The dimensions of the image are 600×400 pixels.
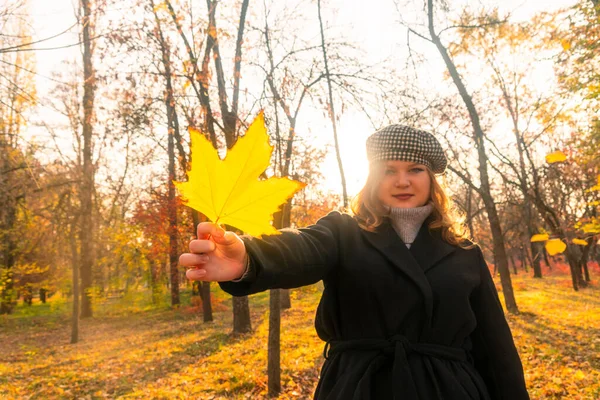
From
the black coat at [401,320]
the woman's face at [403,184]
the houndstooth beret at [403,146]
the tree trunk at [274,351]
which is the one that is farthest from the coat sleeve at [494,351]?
the tree trunk at [274,351]

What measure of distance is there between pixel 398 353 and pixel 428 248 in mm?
477

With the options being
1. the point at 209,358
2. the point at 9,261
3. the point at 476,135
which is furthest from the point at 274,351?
the point at 9,261

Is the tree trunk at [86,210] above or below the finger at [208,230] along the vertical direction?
above

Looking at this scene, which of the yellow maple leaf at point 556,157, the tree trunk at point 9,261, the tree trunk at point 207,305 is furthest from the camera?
the tree trunk at point 9,261

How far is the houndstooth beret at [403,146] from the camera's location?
5.41 ft

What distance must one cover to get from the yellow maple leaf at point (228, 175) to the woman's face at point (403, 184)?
3.03ft

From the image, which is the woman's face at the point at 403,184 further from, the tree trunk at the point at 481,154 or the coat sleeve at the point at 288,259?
the tree trunk at the point at 481,154

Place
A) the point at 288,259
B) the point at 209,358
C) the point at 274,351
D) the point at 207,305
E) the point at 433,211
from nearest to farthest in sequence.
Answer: the point at 288,259 → the point at 433,211 → the point at 274,351 → the point at 209,358 → the point at 207,305

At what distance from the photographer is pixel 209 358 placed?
7797 millimetres

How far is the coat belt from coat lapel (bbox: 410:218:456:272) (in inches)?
12.2

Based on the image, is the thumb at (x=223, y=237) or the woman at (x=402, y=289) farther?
the woman at (x=402, y=289)

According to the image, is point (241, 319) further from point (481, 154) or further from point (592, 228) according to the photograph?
point (592, 228)

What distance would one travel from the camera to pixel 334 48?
6766mm

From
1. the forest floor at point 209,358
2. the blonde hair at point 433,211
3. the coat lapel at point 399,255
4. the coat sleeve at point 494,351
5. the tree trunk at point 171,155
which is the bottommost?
the forest floor at point 209,358
